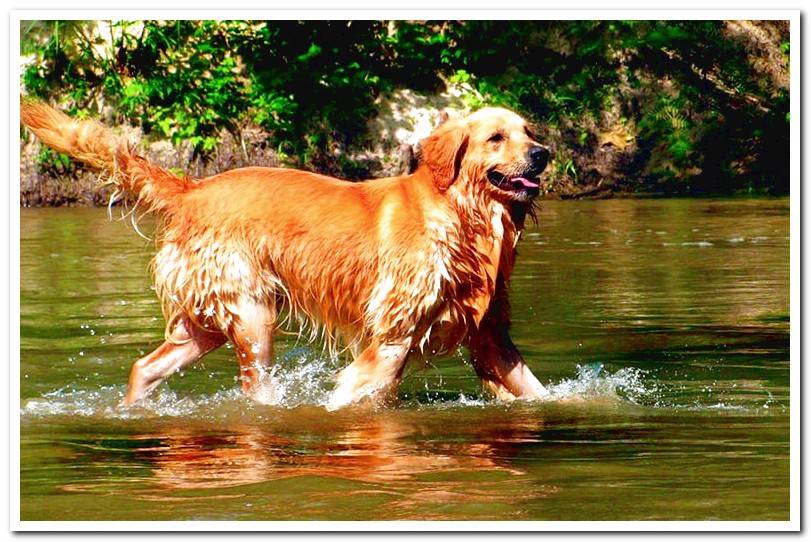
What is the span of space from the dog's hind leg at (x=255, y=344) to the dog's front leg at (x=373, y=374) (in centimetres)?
45

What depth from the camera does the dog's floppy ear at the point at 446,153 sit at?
7242 millimetres

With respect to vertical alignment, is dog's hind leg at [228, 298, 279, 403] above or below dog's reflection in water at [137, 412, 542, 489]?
above

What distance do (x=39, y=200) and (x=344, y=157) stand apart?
4.41 metres

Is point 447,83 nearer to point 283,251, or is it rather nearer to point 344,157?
point 344,157

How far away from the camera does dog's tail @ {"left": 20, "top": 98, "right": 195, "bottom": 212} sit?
25.3 feet

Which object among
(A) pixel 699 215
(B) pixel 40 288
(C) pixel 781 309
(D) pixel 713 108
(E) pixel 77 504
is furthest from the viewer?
(D) pixel 713 108

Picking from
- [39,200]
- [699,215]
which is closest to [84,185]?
[39,200]

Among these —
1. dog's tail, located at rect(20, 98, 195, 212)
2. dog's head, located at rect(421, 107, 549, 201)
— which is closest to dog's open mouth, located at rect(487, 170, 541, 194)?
dog's head, located at rect(421, 107, 549, 201)

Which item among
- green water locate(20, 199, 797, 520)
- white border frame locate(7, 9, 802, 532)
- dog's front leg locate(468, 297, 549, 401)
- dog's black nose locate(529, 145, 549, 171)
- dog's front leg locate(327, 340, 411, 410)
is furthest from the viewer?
dog's front leg locate(468, 297, 549, 401)

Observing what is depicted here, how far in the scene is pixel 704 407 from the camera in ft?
24.1

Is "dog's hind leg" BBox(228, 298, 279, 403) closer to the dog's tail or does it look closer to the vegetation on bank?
the dog's tail

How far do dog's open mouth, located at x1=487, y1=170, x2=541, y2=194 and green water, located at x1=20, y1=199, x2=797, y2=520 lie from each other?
1168mm

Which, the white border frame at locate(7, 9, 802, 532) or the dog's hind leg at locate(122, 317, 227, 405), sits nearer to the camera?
the white border frame at locate(7, 9, 802, 532)
